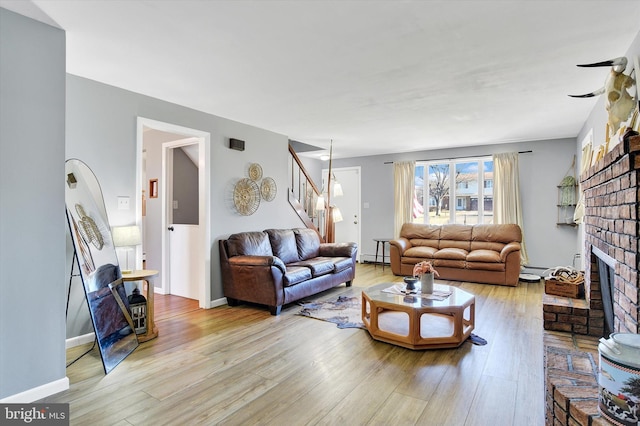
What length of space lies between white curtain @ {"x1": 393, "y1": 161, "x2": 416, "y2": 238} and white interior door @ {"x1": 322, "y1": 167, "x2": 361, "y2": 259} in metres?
0.96

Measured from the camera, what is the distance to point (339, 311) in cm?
405

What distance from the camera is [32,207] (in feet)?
7.27

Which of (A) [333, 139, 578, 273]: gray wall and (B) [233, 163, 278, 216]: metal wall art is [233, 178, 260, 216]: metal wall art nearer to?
(B) [233, 163, 278, 216]: metal wall art

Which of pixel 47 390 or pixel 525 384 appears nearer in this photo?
pixel 47 390

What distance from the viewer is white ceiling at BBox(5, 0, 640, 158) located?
2074mm

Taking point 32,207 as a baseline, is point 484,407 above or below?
below

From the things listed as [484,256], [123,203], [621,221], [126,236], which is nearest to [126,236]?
[126,236]

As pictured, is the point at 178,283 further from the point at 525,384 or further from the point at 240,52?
the point at 525,384

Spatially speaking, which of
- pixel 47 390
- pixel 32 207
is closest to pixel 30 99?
pixel 32 207

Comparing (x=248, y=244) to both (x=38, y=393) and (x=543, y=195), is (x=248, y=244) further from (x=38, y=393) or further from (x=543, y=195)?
(x=543, y=195)

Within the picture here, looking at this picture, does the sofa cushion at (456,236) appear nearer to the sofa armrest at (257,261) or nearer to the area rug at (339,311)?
Result: the area rug at (339,311)

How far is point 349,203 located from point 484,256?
3291 millimetres

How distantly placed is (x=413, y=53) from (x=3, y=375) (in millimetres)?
3506

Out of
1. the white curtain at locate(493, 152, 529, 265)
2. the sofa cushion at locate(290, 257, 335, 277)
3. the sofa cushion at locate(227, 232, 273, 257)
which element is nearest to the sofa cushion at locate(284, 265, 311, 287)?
the sofa cushion at locate(290, 257, 335, 277)
